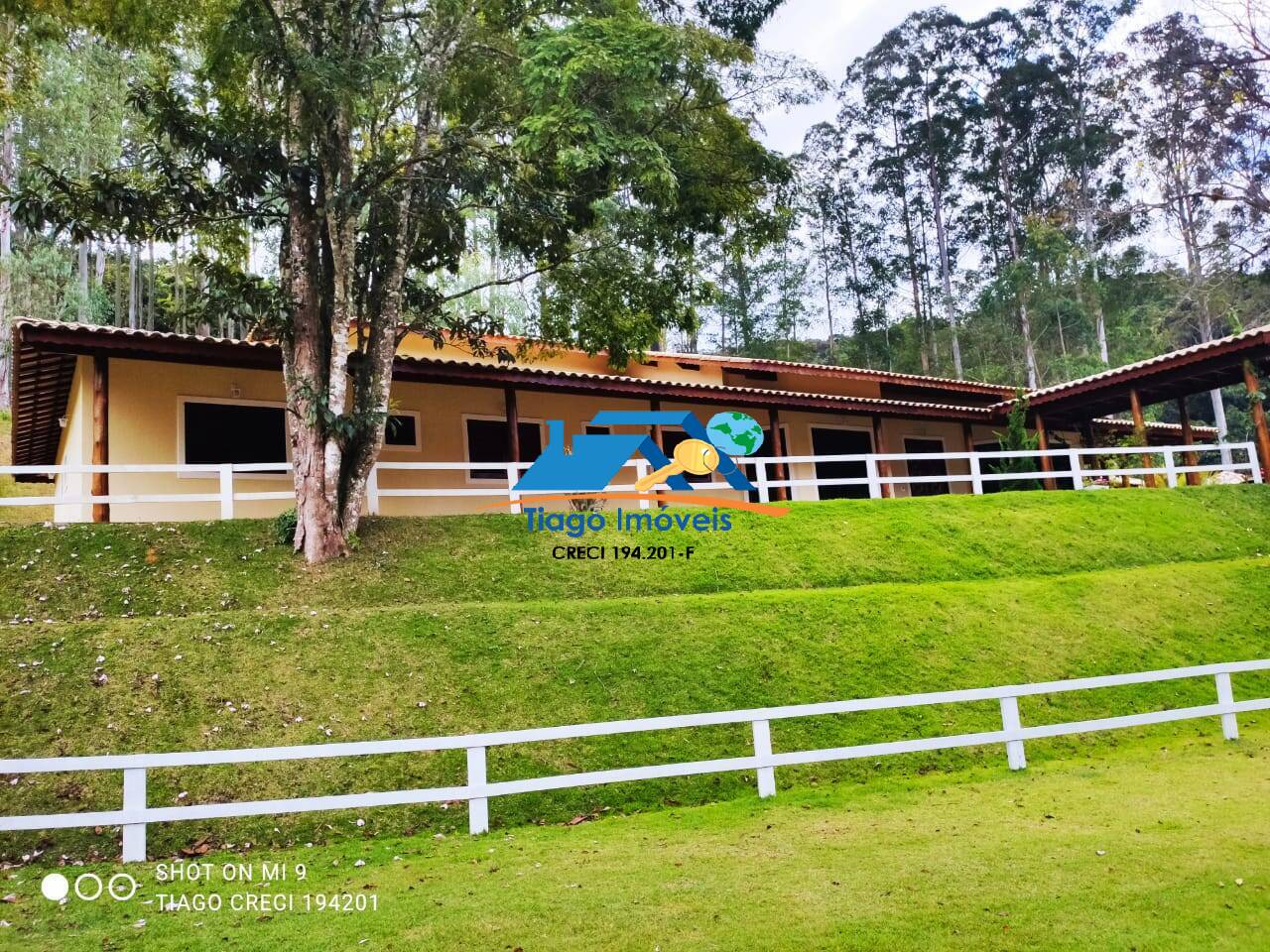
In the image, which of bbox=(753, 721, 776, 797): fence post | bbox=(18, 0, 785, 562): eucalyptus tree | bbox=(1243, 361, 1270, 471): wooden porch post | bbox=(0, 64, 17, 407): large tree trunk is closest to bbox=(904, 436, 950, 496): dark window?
bbox=(1243, 361, 1270, 471): wooden porch post

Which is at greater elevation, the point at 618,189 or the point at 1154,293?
the point at 1154,293

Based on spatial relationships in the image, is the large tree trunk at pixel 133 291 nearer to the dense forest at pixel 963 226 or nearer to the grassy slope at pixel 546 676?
the dense forest at pixel 963 226

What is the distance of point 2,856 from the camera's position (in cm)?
634

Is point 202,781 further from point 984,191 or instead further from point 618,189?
point 984,191

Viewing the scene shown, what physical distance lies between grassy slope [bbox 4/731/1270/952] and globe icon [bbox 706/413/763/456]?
1227 cm

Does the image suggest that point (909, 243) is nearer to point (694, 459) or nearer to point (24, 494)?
point (694, 459)

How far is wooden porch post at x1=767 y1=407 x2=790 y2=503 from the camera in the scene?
719 inches

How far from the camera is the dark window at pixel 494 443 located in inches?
634

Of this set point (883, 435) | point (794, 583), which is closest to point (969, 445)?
point (883, 435)

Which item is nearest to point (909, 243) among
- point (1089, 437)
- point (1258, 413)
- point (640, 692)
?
point (1089, 437)

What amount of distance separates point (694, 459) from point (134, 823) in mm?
12643

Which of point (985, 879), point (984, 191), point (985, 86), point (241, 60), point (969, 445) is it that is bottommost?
point (985, 879)

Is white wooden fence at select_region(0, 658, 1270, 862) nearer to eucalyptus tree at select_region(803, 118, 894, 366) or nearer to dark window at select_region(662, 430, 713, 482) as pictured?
dark window at select_region(662, 430, 713, 482)

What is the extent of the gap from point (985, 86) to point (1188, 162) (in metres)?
12.6
